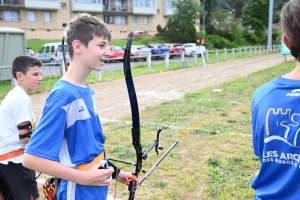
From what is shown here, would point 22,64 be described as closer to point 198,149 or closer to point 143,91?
point 198,149

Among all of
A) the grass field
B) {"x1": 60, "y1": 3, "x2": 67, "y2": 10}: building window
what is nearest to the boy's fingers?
the grass field

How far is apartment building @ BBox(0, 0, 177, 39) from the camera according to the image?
140 ft

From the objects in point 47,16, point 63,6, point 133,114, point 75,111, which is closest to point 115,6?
point 63,6

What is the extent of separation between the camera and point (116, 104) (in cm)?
902

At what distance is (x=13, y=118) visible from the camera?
8.64 ft

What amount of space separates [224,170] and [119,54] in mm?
21993

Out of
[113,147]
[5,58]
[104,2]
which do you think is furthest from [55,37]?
[113,147]

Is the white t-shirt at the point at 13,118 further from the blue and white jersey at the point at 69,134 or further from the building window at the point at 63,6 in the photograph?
the building window at the point at 63,6

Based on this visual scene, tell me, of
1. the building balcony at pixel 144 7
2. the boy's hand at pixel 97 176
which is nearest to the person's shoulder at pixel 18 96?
the boy's hand at pixel 97 176

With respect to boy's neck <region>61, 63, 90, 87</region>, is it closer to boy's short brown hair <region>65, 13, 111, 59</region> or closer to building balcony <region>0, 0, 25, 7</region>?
boy's short brown hair <region>65, 13, 111, 59</region>

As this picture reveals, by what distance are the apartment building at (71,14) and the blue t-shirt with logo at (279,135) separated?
4445 cm

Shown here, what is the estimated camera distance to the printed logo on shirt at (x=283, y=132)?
4.94 feet

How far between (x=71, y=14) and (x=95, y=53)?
158 ft

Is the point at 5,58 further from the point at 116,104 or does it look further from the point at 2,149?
the point at 2,149
